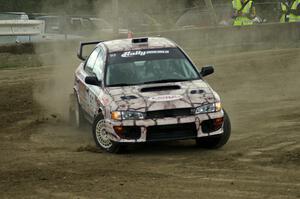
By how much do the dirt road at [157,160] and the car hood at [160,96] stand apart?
66 cm

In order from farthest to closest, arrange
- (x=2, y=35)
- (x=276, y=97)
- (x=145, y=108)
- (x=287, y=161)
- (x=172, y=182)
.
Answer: (x=2, y=35)
(x=276, y=97)
(x=145, y=108)
(x=287, y=161)
(x=172, y=182)

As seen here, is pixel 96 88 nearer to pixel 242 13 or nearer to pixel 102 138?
pixel 102 138

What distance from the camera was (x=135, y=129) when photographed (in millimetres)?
10453

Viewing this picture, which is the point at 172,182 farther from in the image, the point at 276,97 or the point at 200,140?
the point at 276,97

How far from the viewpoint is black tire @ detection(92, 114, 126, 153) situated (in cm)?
1073

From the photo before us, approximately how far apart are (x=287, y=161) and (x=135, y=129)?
2.02 metres

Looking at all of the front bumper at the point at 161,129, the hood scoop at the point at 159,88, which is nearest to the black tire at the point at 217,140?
the front bumper at the point at 161,129

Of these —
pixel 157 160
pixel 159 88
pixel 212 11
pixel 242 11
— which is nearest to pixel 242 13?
pixel 242 11

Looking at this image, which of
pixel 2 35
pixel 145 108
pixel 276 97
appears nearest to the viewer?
pixel 145 108

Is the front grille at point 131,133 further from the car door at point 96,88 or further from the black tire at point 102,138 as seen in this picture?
the car door at point 96,88

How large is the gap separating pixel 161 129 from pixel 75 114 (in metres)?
3.50

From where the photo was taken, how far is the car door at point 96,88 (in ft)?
37.5

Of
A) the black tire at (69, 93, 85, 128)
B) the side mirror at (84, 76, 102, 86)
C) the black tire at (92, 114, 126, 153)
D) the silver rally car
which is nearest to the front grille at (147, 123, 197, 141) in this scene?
the silver rally car

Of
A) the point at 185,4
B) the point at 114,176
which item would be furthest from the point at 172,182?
the point at 185,4
